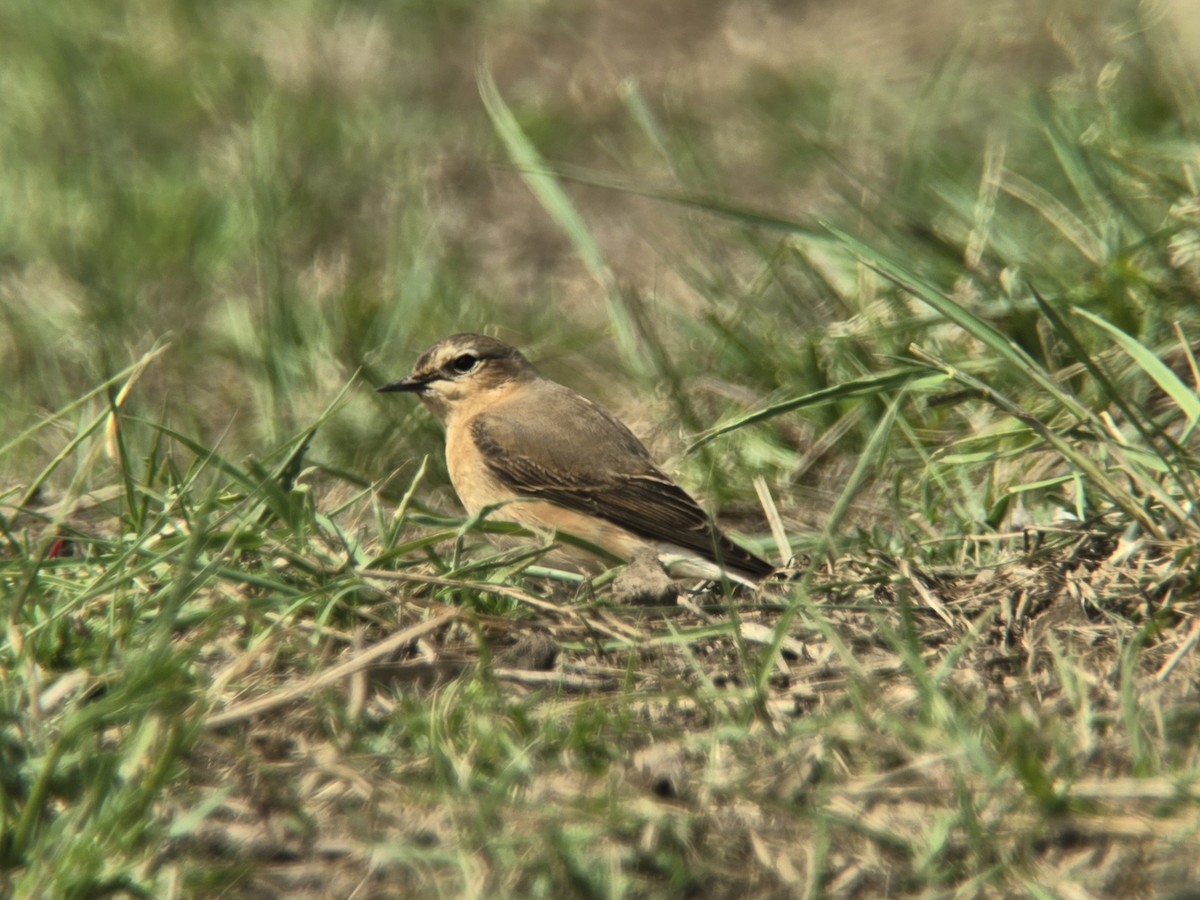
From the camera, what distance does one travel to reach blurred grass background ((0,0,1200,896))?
12.1 ft

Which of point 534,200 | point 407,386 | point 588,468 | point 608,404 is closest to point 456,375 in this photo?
point 407,386

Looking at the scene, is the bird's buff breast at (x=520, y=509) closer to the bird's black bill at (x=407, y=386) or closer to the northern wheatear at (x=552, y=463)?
the northern wheatear at (x=552, y=463)

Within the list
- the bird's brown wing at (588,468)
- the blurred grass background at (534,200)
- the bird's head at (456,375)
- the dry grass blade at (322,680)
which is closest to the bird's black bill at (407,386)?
the bird's head at (456,375)

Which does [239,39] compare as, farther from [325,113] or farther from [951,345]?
[951,345]

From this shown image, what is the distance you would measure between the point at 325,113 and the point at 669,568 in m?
4.92

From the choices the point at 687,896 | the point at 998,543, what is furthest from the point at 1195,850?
the point at 998,543

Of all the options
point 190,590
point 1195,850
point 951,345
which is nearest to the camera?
point 1195,850

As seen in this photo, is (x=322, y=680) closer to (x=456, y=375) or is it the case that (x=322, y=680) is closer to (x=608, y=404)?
(x=456, y=375)

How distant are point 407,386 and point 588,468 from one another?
0.97 m

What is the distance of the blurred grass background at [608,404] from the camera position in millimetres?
3688

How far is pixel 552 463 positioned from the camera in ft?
21.7

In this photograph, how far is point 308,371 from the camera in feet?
23.9

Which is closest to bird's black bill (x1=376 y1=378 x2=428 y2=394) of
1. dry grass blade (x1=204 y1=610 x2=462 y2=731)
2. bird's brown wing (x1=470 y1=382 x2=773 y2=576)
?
bird's brown wing (x1=470 y1=382 x2=773 y2=576)

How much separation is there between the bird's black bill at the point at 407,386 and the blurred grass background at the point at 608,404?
9.4 inches
